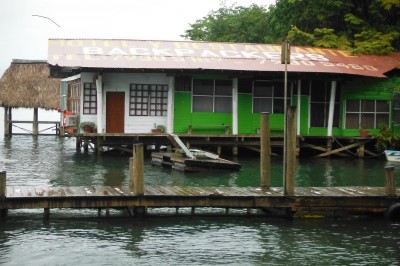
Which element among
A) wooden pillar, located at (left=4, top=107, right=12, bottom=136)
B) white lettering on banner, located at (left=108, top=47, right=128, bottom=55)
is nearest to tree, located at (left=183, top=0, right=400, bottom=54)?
white lettering on banner, located at (left=108, top=47, right=128, bottom=55)

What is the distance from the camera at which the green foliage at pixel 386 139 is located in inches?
1307

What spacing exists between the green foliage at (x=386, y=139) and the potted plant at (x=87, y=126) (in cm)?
1477

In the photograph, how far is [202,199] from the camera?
1598 centimetres

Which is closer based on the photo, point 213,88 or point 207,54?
point 213,88

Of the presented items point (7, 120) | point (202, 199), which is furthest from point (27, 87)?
point (202, 199)

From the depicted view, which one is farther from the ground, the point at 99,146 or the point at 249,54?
the point at 249,54

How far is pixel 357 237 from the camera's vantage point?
14859 mm

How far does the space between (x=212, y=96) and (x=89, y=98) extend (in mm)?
6206

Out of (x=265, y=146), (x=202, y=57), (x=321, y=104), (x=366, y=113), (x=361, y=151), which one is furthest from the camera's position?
(x=366, y=113)

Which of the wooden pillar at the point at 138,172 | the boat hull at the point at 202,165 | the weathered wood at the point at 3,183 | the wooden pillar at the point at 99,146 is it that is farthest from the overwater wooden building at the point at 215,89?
the weathered wood at the point at 3,183

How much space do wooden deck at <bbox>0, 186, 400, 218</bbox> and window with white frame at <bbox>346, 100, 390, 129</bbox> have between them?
17006mm

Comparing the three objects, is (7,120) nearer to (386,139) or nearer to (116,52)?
(116,52)

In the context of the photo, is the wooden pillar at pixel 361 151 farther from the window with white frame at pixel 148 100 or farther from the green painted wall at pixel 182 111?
the window with white frame at pixel 148 100

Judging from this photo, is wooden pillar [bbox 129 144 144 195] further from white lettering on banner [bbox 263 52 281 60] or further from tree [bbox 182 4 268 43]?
tree [bbox 182 4 268 43]
